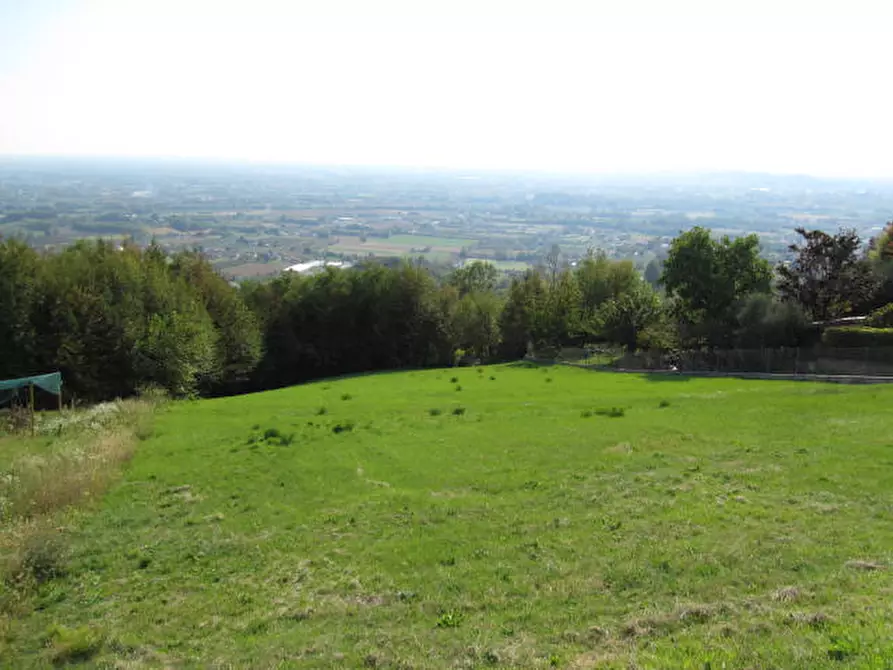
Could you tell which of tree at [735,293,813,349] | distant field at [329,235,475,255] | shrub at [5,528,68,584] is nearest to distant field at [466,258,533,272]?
distant field at [329,235,475,255]

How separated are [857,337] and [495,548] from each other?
33.7m

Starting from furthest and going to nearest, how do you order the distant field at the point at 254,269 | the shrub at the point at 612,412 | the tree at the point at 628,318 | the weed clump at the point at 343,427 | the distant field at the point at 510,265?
the distant field at the point at 510,265, the distant field at the point at 254,269, the tree at the point at 628,318, the shrub at the point at 612,412, the weed clump at the point at 343,427

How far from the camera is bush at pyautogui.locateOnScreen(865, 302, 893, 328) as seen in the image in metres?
39.1

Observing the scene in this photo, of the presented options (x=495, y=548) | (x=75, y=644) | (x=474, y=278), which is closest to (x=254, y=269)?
(x=474, y=278)

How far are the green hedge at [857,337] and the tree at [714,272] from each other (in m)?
8.96

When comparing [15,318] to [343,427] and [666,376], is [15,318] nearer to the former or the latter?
[343,427]

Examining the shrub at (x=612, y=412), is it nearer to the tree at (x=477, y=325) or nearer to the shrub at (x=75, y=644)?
the shrub at (x=75, y=644)

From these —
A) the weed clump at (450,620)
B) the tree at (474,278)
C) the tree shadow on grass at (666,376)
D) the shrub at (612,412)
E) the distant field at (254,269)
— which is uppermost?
the weed clump at (450,620)

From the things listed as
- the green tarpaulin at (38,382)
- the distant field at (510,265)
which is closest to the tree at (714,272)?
the green tarpaulin at (38,382)

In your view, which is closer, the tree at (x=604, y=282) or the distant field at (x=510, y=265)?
the tree at (x=604, y=282)

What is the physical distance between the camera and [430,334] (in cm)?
6322

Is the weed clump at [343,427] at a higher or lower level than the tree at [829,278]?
lower

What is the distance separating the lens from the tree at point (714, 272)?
1898 inches

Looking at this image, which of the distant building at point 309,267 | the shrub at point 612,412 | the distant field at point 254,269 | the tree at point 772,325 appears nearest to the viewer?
the shrub at point 612,412
